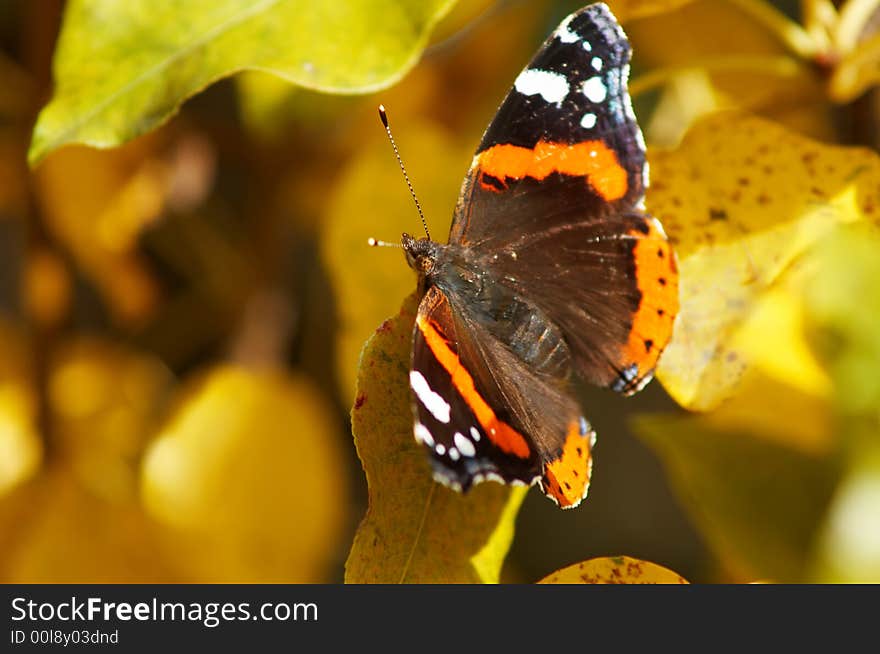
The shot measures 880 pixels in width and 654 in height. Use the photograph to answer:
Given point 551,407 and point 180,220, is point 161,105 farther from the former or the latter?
point 180,220

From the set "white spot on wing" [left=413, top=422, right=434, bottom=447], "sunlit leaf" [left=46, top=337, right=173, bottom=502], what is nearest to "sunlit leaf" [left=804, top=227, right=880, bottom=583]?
"white spot on wing" [left=413, top=422, right=434, bottom=447]

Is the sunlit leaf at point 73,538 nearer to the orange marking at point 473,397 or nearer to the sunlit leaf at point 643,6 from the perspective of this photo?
the orange marking at point 473,397

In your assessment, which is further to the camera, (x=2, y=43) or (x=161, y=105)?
(x=2, y=43)

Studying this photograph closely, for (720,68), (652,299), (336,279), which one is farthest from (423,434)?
(720,68)

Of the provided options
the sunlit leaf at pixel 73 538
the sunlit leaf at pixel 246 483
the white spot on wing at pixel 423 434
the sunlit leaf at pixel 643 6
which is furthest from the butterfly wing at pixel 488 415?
the sunlit leaf at pixel 73 538

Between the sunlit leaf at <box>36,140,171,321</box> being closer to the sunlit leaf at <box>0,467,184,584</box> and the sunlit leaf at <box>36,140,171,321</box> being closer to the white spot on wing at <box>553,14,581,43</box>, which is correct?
the sunlit leaf at <box>0,467,184,584</box>

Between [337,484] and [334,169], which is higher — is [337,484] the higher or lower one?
the lower one

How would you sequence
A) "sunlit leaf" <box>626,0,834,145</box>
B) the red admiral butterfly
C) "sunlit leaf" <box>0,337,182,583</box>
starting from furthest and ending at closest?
"sunlit leaf" <box>0,337,182,583</box>, "sunlit leaf" <box>626,0,834,145</box>, the red admiral butterfly
